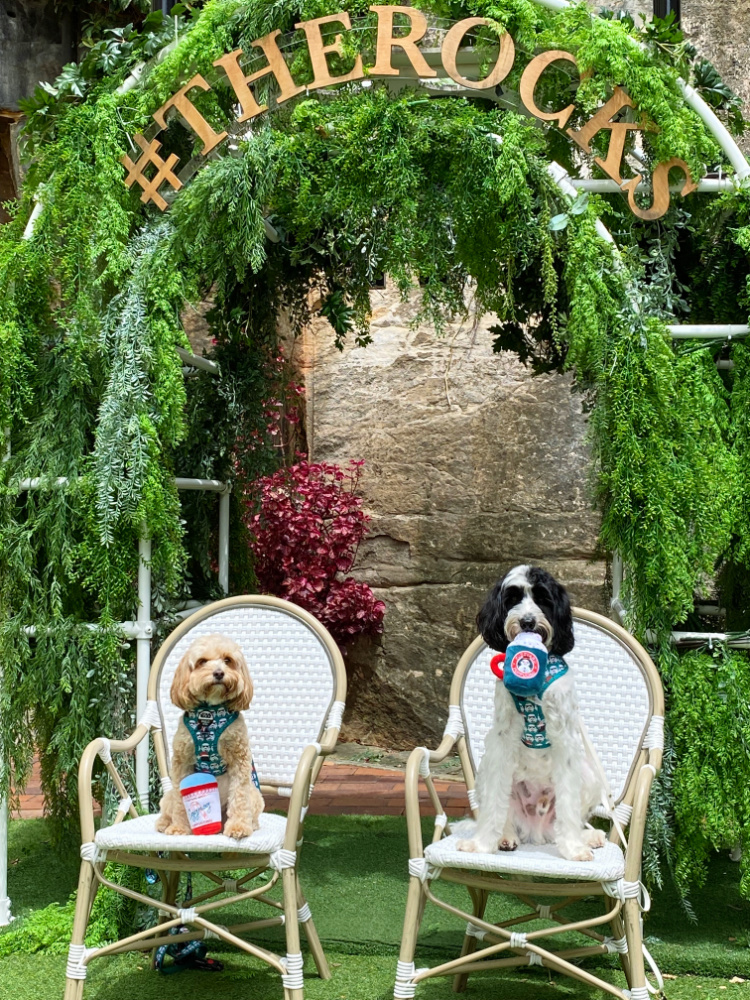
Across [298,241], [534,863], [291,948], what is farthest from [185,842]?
[298,241]

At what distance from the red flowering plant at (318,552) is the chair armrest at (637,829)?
14.2ft

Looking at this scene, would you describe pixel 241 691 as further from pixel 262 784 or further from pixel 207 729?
pixel 262 784

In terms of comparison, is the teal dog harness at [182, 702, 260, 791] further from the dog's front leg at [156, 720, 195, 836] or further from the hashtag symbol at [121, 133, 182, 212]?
the hashtag symbol at [121, 133, 182, 212]

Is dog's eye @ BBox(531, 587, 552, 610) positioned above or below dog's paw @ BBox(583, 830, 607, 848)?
above

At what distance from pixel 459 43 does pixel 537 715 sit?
Result: 2075 millimetres

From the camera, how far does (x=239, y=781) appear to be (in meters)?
2.91

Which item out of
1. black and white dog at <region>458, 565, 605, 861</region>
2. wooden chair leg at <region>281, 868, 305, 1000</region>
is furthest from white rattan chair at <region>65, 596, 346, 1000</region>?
black and white dog at <region>458, 565, 605, 861</region>

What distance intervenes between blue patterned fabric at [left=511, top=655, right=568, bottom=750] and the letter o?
6.00ft

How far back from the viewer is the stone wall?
6.94m

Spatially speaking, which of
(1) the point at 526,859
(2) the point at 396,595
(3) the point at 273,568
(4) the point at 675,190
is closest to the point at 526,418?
(2) the point at 396,595

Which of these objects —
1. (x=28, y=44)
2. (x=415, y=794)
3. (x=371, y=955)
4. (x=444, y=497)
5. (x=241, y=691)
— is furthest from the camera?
(x=28, y=44)

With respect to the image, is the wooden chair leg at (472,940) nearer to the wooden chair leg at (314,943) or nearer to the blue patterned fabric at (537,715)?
the wooden chair leg at (314,943)

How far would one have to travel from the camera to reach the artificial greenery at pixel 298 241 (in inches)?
126

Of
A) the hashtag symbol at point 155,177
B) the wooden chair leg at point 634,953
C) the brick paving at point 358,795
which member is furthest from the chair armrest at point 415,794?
the brick paving at point 358,795
